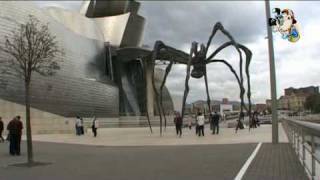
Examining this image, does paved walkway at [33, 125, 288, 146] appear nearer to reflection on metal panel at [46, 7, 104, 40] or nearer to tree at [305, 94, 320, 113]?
tree at [305, 94, 320, 113]

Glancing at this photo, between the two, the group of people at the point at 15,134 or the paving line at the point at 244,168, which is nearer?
the paving line at the point at 244,168

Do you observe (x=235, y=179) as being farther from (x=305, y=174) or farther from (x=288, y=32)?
(x=288, y=32)

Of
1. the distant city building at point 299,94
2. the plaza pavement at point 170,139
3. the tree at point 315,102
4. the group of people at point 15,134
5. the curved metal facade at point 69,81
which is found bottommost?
the plaza pavement at point 170,139

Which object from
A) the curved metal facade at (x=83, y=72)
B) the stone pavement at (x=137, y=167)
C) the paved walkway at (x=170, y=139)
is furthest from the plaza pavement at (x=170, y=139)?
the curved metal facade at (x=83, y=72)

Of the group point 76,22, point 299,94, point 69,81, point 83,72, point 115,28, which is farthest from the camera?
point 115,28

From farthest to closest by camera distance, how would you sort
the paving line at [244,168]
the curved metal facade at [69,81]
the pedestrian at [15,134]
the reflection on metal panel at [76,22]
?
the reflection on metal panel at [76,22] → the curved metal facade at [69,81] → the pedestrian at [15,134] → the paving line at [244,168]

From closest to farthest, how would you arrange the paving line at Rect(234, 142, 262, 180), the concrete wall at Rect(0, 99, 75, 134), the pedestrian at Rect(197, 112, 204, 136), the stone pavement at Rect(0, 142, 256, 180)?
the paving line at Rect(234, 142, 262, 180), the stone pavement at Rect(0, 142, 256, 180), the pedestrian at Rect(197, 112, 204, 136), the concrete wall at Rect(0, 99, 75, 134)

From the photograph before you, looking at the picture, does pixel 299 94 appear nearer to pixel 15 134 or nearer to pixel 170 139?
pixel 170 139

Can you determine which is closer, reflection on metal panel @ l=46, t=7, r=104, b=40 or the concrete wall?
the concrete wall

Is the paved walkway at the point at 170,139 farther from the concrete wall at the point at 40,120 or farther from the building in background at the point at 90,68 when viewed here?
the building in background at the point at 90,68

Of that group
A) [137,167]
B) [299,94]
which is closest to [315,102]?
[137,167]

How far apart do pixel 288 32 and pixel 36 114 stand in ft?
99.9

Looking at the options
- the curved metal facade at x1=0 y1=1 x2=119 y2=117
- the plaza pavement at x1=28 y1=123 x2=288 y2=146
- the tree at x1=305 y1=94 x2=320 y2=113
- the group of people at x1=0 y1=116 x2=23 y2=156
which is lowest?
the plaza pavement at x1=28 y1=123 x2=288 y2=146

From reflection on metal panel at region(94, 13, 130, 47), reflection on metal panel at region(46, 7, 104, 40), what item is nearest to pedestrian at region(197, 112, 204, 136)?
reflection on metal panel at region(46, 7, 104, 40)
